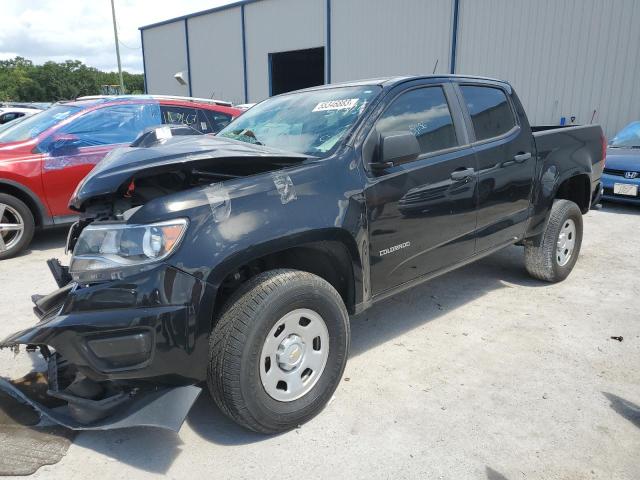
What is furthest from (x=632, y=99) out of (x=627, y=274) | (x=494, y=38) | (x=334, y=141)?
(x=334, y=141)

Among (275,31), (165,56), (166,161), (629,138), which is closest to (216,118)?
(166,161)

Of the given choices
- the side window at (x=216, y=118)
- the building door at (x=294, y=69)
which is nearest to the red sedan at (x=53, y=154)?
the side window at (x=216, y=118)

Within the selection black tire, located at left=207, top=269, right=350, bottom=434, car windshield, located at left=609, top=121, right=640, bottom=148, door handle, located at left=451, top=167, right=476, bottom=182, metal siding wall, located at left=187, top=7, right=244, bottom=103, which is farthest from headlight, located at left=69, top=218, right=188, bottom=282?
metal siding wall, located at left=187, top=7, right=244, bottom=103

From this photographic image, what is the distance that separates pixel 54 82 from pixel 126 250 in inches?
3323

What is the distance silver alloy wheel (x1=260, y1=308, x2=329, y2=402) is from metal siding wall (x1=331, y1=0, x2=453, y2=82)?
1373 centimetres

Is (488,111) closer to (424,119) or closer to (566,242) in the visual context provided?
(424,119)

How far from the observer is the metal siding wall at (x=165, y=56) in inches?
1021

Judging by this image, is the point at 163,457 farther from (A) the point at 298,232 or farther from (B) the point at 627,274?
(B) the point at 627,274

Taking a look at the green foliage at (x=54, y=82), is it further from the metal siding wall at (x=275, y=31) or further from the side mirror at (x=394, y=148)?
the side mirror at (x=394, y=148)

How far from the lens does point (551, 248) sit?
452cm

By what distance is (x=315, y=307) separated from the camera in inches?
100

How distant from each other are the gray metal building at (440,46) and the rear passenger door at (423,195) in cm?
1031

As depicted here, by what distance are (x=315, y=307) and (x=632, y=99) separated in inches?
471

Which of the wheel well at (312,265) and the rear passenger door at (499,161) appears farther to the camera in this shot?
the rear passenger door at (499,161)
